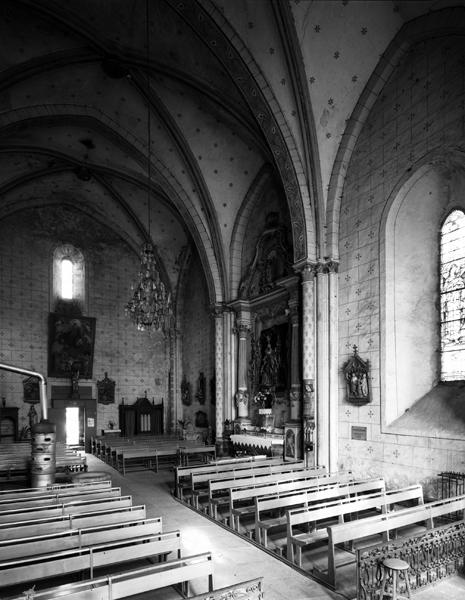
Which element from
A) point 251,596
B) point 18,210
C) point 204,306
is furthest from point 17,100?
point 251,596

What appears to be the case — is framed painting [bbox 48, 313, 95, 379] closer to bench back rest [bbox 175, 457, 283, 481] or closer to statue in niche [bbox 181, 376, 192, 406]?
statue in niche [bbox 181, 376, 192, 406]

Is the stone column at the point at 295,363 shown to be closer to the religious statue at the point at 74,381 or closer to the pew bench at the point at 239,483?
the pew bench at the point at 239,483

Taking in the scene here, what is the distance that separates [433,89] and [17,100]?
1292 centimetres

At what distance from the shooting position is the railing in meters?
5.45

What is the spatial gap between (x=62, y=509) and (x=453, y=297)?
30.0ft

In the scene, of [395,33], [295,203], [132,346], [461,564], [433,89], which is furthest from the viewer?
[132,346]

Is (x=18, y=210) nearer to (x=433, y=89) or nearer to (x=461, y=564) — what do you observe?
(x=433, y=89)

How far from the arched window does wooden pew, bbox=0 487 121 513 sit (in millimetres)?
16389

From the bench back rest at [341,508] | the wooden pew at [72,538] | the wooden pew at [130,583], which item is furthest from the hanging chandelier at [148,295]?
the wooden pew at [130,583]

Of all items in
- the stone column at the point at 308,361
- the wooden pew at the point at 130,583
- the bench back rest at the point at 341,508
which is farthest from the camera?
the stone column at the point at 308,361

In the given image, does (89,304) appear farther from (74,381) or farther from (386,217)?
(386,217)

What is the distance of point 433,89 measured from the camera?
35.4 feet

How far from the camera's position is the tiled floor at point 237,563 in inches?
237

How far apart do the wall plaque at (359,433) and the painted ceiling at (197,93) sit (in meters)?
4.92
